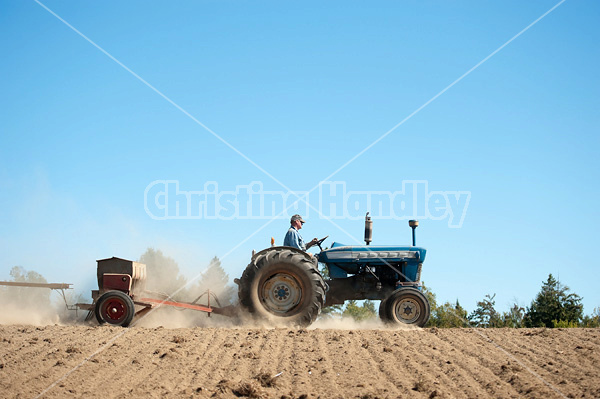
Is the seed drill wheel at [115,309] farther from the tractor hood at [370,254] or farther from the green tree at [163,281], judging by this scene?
the tractor hood at [370,254]

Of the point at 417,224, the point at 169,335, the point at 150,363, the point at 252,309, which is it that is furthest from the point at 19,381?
the point at 417,224

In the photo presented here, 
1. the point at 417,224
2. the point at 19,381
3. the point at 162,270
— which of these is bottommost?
the point at 19,381

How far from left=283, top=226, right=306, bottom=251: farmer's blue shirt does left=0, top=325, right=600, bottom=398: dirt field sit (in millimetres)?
2224

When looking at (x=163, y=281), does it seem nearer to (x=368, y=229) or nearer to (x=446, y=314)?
(x=368, y=229)

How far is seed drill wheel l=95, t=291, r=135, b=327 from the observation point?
34.5ft

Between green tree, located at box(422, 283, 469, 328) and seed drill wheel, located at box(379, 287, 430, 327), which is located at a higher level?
seed drill wheel, located at box(379, 287, 430, 327)

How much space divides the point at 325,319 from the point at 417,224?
258cm

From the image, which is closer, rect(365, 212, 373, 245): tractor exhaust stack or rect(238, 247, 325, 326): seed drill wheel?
rect(238, 247, 325, 326): seed drill wheel

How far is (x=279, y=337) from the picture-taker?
8.91 m

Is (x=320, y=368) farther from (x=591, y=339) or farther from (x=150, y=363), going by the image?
(x=591, y=339)

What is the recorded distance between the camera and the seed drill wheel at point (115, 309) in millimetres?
10523

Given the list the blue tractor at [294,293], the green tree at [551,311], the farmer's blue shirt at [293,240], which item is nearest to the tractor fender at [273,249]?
the blue tractor at [294,293]

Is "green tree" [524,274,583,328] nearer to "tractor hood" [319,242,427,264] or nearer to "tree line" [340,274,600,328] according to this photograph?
"tree line" [340,274,600,328]

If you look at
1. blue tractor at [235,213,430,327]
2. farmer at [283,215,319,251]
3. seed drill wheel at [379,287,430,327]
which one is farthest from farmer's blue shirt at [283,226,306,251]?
seed drill wheel at [379,287,430,327]
